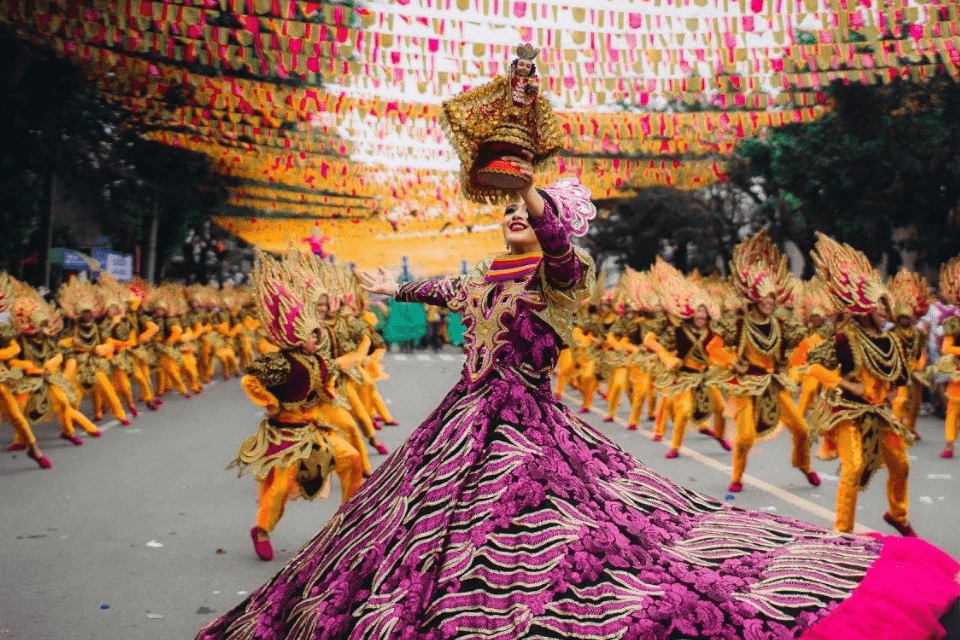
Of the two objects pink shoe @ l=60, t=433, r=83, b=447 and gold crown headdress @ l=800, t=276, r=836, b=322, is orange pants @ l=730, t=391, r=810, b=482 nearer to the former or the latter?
gold crown headdress @ l=800, t=276, r=836, b=322

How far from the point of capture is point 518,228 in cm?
374

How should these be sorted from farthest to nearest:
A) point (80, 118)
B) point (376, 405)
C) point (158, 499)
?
1. point (80, 118)
2. point (376, 405)
3. point (158, 499)

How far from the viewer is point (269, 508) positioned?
249 inches

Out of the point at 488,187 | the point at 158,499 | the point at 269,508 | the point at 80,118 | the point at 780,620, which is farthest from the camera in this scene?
the point at 80,118

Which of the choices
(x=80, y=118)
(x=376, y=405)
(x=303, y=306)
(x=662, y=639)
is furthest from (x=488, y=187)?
(x=80, y=118)

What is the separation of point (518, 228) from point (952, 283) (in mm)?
8879

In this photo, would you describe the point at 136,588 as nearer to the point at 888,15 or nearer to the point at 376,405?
the point at 376,405

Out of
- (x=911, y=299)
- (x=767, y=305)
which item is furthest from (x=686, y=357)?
(x=911, y=299)

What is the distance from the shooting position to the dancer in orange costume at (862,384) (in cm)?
640

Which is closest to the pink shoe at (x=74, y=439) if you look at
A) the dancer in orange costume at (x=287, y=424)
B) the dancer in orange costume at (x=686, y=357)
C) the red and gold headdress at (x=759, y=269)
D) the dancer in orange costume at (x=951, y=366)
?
the dancer in orange costume at (x=287, y=424)

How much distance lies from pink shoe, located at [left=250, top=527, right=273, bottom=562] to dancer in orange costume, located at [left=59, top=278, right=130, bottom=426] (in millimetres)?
7693

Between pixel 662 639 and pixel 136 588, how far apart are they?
3.96m

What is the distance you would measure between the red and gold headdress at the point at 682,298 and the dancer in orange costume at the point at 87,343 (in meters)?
7.54

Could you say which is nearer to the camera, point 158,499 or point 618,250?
point 158,499
